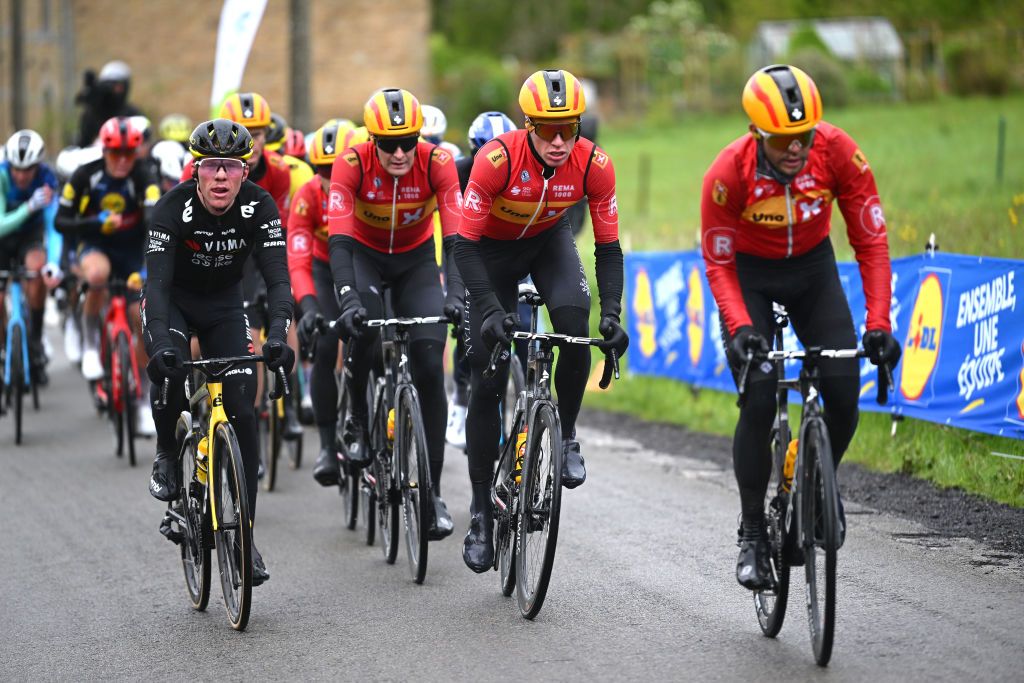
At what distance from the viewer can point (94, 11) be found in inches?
1850

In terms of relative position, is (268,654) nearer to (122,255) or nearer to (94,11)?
(122,255)

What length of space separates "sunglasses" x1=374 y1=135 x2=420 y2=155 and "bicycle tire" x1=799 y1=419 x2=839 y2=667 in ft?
10.1

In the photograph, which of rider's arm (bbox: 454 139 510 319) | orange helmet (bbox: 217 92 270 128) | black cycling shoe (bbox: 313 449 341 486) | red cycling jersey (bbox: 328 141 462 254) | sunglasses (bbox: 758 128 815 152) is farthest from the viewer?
orange helmet (bbox: 217 92 270 128)

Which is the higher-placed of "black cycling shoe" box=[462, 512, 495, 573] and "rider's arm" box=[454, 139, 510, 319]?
"rider's arm" box=[454, 139, 510, 319]

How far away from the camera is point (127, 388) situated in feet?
35.4

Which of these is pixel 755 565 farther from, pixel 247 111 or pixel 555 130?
pixel 247 111

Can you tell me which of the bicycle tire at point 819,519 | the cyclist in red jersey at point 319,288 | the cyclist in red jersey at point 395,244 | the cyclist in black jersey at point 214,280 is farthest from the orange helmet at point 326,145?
the bicycle tire at point 819,519

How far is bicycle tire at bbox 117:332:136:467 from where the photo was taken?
35.4 ft

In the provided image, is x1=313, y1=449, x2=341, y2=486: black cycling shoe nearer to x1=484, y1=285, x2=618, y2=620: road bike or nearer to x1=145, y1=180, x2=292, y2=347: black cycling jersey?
x1=145, y1=180, x2=292, y2=347: black cycling jersey

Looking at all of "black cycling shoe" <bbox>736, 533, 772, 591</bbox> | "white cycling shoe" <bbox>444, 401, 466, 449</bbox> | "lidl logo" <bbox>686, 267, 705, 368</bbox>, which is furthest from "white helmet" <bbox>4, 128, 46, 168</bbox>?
"black cycling shoe" <bbox>736, 533, 772, 591</bbox>

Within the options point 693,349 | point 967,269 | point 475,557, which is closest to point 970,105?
point 693,349

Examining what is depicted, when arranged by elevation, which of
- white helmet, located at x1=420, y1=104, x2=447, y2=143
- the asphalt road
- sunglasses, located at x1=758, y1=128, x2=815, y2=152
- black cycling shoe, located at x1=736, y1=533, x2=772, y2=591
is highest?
white helmet, located at x1=420, y1=104, x2=447, y2=143

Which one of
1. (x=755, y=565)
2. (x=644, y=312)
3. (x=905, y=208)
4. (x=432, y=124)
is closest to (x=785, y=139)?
(x=755, y=565)

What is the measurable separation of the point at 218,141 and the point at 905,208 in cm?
1072
